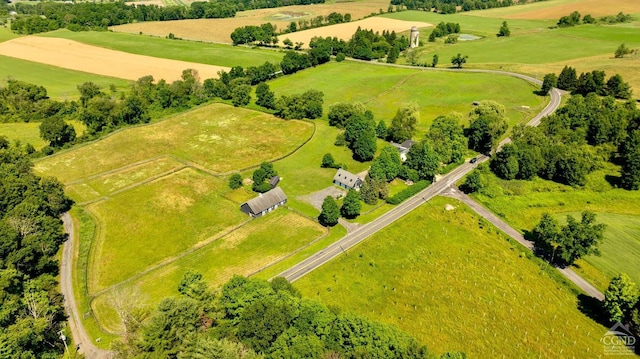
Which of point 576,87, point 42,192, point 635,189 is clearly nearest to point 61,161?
point 42,192

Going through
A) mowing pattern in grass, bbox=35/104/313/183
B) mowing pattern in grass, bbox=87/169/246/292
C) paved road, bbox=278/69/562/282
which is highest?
mowing pattern in grass, bbox=35/104/313/183

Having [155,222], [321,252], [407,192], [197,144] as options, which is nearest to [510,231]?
[407,192]

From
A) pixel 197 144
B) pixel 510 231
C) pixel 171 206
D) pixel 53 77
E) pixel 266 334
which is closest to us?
pixel 266 334

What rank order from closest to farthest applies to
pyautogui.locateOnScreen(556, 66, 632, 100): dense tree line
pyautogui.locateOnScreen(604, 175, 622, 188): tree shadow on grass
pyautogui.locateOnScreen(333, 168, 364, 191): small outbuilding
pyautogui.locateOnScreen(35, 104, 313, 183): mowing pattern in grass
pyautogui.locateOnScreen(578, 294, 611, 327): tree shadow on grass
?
pyautogui.locateOnScreen(578, 294, 611, 327): tree shadow on grass < pyautogui.locateOnScreen(333, 168, 364, 191): small outbuilding < pyautogui.locateOnScreen(604, 175, 622, 188): tree shadow on grass < pyautogui.locateOnScreen(35, 104, 313, 183): mowing pattern in grass < pyautogui.locateOnScreen(556, 66, 632, 100): dense tree line

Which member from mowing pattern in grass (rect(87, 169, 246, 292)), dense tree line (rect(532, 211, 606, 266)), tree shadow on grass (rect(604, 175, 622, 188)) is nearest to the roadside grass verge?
mowing pattern in grass (rect(87, 169, 246, 292))

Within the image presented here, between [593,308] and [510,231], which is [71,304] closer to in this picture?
[510,231]

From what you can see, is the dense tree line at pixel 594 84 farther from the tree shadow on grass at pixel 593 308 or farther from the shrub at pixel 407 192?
the tree shadow on grass at pixel 593 308

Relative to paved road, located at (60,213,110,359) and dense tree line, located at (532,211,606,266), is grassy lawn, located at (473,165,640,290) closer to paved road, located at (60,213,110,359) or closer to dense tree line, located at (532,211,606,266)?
dense tree line, located at (532,211,606,266)
